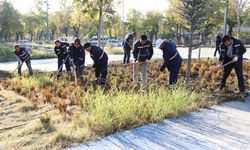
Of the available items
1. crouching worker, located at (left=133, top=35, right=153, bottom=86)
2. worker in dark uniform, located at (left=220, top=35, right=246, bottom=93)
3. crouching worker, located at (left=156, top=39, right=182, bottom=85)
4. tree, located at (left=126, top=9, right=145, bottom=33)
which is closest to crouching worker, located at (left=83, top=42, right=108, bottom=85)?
crouching worker, located at (left=133, top=35, right=153, bottom=86)

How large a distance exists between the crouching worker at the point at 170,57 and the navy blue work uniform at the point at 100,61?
5.78 ft

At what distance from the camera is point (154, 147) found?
4.79 meters

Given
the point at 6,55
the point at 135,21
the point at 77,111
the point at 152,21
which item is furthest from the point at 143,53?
the point at 152,21

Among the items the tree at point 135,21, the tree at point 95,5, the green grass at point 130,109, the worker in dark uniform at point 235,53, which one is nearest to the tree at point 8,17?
the tree at point 135,21

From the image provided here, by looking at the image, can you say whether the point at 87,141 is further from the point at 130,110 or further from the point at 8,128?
the point at 8,128

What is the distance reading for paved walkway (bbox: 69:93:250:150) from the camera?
4844 millimetres

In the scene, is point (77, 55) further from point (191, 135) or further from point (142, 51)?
point (191, 135)

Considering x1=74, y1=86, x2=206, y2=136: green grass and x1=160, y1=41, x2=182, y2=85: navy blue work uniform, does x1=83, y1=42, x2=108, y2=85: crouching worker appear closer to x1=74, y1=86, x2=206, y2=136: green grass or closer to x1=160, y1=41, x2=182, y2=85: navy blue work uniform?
x1=160, y1=41, x2=182, y2=85: navy blue work uniform

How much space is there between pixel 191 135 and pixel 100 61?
14.6 feet

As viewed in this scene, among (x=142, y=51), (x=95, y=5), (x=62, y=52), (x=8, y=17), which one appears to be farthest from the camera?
A: (x=8, y=17)

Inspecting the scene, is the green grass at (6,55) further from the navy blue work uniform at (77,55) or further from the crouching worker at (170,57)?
the crouching worker at (170,57)

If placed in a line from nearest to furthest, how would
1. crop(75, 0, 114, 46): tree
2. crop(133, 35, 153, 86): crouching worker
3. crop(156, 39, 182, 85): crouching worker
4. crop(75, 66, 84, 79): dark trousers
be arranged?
crop(156, 39, 182, 85): crouching worker < crop(133, 35, 153, 86): crouching worker < crop(75, 66, 84, 79): dark trousers < crop(75, 0, 114, 46): tree

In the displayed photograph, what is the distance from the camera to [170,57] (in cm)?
829

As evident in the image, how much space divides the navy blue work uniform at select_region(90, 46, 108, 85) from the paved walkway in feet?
11.1
